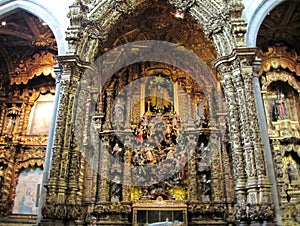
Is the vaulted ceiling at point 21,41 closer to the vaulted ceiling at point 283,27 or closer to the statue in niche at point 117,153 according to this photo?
the statue in niche at point 117,153

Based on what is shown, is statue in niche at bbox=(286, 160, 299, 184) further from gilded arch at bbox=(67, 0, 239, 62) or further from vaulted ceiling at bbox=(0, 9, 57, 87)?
vaulted ceiling at bbox=(0, 9, 57, 87)

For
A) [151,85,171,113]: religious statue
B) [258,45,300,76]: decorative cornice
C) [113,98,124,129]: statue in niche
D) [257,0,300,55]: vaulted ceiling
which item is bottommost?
[113,98,124,129]: statue in niche

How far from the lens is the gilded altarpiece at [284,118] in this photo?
10898 mm

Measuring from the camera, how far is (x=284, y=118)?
11969 millimetres

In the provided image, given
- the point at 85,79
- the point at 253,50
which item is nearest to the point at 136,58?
the point at 85,79

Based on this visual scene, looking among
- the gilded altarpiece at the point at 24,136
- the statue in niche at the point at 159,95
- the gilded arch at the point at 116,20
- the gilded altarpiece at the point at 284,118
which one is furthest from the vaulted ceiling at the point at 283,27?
the gilded altarpiece at the point at 24,136

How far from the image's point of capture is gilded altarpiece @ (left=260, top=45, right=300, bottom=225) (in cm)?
1090

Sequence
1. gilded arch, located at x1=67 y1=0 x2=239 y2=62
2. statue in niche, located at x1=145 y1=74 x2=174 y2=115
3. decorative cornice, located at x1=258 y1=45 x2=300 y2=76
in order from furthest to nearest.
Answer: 1. statue in niche, located at x1=145 y1=74 x2=174 y2=115
2. decorative cornice, located at x1=258 y1=45 x2=300 y2=76
3. gilded arch, located at x1=67 y1=0 x2=239 y2=62

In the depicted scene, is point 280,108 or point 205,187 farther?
point 280,108

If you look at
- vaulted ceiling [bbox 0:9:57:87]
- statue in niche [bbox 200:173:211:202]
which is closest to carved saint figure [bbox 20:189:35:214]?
vaulted ceiling [bbox 0:9:57:87]

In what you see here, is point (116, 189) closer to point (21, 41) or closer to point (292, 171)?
point (292, 171)

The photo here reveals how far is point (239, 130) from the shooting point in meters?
7.91

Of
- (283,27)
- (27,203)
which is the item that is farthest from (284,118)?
(27,203)

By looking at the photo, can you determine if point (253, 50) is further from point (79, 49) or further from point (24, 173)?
point (24, 173)
